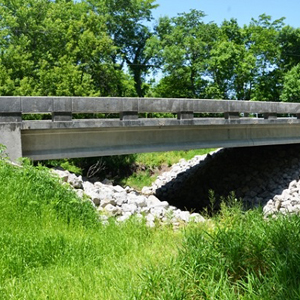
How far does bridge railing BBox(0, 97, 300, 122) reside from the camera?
9266mm

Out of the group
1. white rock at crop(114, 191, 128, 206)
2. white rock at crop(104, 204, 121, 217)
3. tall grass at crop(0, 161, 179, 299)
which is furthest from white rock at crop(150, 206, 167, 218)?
tall grass at crop(0, 161, 179, 299)

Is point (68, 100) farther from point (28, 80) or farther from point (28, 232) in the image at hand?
point (28, 80)

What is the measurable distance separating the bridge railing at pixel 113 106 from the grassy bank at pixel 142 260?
10.7 feet

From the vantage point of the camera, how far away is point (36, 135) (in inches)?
392

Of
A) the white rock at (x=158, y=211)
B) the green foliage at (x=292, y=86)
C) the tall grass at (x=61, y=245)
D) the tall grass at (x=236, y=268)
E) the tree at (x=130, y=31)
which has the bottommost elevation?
the white rock at (x=158, y=211)

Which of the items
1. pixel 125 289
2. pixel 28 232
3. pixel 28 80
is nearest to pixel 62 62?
pixel 28 80

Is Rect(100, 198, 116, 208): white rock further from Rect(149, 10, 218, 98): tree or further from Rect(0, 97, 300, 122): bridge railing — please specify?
Rect(149, 10, 218, 98): tree

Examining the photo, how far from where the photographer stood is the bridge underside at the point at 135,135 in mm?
9984

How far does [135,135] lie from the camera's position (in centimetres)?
1166

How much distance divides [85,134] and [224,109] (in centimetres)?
469

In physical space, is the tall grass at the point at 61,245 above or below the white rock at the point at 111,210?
above

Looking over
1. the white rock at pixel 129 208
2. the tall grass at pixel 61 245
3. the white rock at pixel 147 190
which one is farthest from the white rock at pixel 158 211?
the white rock at pixel 147 190

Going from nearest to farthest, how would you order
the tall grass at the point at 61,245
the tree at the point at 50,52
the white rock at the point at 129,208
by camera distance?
the tall grass at the point at 61,245 < the white rock at the point at 129,208 < the tree at the point at 50,52

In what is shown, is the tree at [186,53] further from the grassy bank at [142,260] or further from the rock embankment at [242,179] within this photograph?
the grassy bank at [142,260]
